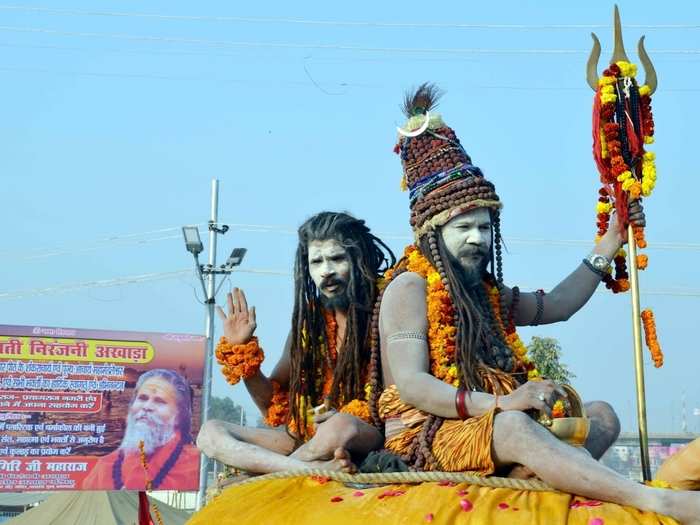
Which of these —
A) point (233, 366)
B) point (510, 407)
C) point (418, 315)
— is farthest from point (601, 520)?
point (233, 366)

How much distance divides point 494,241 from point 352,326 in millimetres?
815

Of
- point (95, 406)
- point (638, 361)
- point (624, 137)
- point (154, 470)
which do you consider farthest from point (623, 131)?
point (95, 406)

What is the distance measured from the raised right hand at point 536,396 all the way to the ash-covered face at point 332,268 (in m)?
1.34

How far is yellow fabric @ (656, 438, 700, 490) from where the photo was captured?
3725mm

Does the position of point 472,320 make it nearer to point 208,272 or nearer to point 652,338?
point 652,338

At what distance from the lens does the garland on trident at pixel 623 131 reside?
4.80m

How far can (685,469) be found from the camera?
3.75 m

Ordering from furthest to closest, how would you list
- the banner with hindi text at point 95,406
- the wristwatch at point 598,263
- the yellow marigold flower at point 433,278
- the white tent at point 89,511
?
the banner with hindi text at point 95,406 < the white tent at point 89,511 < the wristwatch at point 598,263 < the yellow marigold flower at point 433,278

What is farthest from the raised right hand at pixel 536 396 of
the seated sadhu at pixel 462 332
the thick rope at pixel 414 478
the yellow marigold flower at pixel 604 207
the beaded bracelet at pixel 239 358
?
the beaded bracelet at pixel 239 358

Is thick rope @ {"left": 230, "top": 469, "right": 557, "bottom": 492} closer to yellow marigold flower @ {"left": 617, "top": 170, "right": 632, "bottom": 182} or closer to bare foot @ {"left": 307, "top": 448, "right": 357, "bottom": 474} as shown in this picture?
bare foot @ {"left": 307, "top": 448, "right": 357, "bottom": 474}

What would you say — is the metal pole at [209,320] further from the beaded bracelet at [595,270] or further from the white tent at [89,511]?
the beaded bracelet at [595,270]

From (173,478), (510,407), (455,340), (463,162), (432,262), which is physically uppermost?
(463,162)

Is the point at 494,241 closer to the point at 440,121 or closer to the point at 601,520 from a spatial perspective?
the point at 440,121

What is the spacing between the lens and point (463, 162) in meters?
4.98
